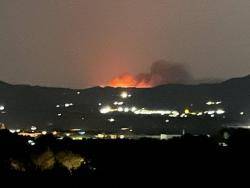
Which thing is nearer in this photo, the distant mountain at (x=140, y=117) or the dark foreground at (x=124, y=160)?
the dark foreground at (x=124, y=160)

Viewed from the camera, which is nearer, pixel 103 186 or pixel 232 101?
pixel 103 186

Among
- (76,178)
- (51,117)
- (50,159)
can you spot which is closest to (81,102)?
(51,117)

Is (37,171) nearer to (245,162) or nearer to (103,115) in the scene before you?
(245,162)

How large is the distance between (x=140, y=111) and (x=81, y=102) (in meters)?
28.3

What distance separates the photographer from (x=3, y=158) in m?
52.4

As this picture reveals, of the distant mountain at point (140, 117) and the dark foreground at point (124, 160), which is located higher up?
the distant mountain at point (140, 117)

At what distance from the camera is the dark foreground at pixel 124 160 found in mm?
45750

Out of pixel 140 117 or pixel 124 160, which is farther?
pixel 140 117

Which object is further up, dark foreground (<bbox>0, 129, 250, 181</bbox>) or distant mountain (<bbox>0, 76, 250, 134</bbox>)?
distant mountain (<bbox>0, 76, 250, 134</bbox>)

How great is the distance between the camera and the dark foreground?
1801 inches

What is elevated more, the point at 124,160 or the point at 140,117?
the point at 140,117

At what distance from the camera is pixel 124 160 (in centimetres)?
5481

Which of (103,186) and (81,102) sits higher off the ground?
(81,102)

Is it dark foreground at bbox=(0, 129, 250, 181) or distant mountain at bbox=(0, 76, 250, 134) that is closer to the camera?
dark foreground at bbox=(0, 129, 250, 181)
